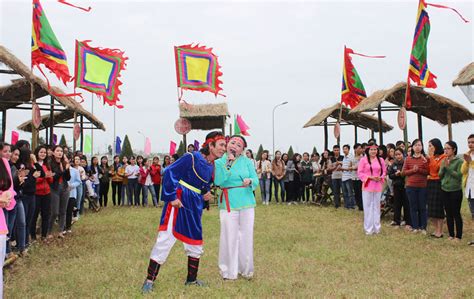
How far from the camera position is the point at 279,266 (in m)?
5.98

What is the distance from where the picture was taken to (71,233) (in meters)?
8.87

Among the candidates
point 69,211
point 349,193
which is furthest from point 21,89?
point 349,193

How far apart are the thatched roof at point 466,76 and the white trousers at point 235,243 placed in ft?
16.8

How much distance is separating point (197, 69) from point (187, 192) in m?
5.55

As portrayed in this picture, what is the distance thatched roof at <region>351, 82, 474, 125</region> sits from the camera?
13.4 meters

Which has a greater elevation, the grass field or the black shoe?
the black shoe

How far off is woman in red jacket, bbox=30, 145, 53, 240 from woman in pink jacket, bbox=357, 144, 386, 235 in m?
5.96

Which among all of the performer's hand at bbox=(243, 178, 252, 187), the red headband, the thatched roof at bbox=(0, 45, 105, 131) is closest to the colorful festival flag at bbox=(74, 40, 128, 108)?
the thatched roof at bbox=(0, 45, 105, 131)

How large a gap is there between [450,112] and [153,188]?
34.6 feet

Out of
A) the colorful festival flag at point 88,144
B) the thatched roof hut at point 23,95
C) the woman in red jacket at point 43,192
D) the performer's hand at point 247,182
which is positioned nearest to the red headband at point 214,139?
the performer's hand at point 247,182

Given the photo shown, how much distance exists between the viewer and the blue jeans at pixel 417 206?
852cm

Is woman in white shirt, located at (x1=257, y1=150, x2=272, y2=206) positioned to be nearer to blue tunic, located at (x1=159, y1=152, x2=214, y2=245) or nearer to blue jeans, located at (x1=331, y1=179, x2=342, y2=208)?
blue jeans, located at (x1=331, y1=179, x2=342, y2=208)

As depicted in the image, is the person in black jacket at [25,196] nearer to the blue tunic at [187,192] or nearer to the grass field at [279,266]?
the grass field at [279,266]

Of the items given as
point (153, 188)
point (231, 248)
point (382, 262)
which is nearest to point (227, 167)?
point (231, 248)
